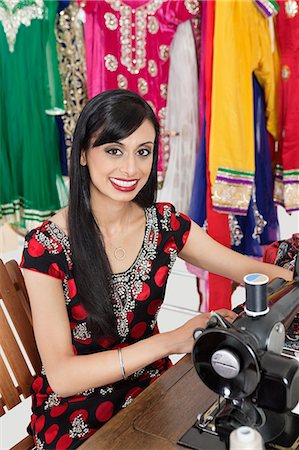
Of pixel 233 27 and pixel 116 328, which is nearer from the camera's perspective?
pixel 116 328

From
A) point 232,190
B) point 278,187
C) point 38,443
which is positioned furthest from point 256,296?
point 278,187

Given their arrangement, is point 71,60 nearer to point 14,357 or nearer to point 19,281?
point 19,281

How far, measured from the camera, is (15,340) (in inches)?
66.9

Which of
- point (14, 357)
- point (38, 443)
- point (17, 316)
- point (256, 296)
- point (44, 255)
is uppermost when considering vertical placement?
point (256, 296)

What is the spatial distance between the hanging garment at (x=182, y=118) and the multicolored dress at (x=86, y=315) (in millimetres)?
1028

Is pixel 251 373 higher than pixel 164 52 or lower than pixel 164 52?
lower

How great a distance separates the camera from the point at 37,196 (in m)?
3.19

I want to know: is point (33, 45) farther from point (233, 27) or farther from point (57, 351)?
point (57, 351)

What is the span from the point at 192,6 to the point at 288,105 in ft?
2.01

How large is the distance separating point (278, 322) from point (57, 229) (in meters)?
0.78

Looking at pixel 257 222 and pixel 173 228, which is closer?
pixel 173 228

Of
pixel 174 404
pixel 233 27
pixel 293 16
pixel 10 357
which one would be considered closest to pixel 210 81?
pixel 233 27

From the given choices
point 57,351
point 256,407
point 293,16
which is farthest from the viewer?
point 293,16

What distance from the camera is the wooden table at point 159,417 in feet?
3.62
